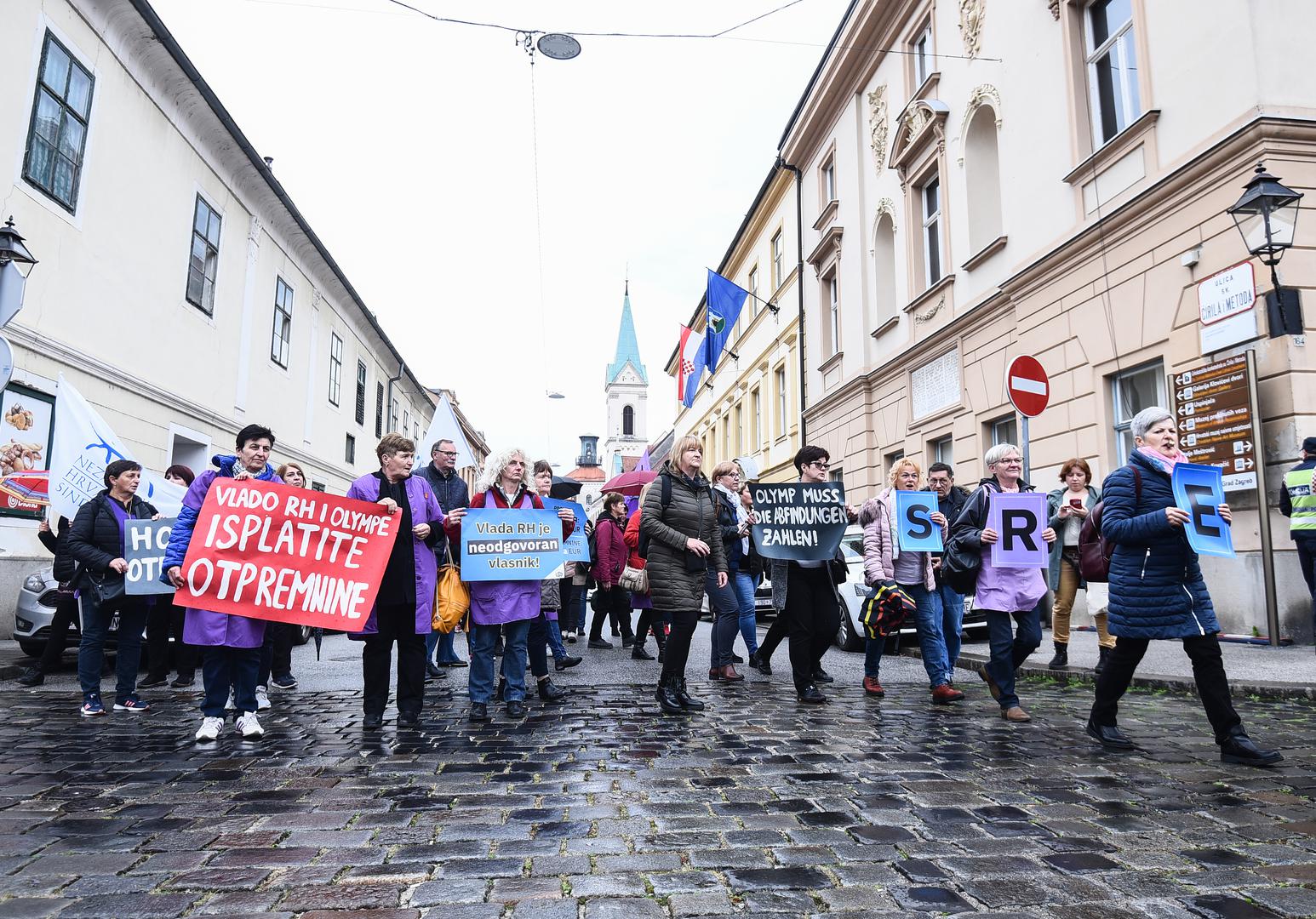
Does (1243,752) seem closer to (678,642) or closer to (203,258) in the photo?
(678,642)

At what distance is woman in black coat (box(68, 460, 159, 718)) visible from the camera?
247 inches

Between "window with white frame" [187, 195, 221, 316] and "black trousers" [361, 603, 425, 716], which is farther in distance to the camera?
"window with white frame" [187, 195, 221, 316]

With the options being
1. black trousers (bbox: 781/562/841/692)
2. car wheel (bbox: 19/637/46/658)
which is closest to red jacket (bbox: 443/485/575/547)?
black trousers (bbox: 781/562/841/692)

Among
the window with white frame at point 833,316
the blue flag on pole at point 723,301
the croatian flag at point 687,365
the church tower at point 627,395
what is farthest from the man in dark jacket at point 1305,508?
the church tower at point 627,395

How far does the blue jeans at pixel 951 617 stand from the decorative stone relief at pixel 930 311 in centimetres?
1017

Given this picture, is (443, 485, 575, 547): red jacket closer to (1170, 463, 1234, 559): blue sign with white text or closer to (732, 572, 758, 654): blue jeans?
(732, 572, 758, 654): blue jeans

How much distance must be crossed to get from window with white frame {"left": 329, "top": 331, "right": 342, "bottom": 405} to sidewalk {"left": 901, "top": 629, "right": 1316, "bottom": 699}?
21.0 m

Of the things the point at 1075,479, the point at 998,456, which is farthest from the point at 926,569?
the point at 1075,479

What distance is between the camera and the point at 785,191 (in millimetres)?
28000

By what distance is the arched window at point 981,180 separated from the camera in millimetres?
15039

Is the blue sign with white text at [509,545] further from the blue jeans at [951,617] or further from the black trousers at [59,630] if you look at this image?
the black trousers at [59,630]

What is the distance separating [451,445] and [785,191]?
926 inches

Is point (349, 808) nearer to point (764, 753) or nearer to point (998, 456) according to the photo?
point (764, 753)

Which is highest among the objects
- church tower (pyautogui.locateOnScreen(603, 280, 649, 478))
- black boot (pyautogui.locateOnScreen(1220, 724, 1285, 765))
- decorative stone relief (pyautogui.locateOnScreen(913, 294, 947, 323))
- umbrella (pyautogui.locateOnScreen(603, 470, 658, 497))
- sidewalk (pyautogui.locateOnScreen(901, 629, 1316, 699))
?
church tower (pyautogui.locateOnScreen(603, 280, 649, 478))
